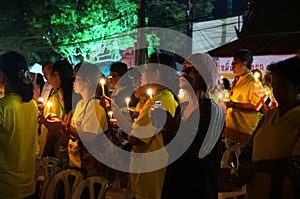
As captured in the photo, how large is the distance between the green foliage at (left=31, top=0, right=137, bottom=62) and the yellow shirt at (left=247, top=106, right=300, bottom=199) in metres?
17.7

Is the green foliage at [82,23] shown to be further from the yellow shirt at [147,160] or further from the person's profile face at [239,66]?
the yellow shirt at [147,160]

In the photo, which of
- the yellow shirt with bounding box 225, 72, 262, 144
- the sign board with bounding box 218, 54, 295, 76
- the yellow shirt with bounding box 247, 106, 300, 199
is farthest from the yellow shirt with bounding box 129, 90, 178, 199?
the sign board with bounding box 218, 54, 295, 76

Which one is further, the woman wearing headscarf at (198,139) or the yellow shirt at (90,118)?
the yellow shirt at (90,118)

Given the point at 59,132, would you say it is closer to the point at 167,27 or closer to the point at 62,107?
the point at 62,107

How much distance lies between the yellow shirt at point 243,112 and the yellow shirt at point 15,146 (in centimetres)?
294

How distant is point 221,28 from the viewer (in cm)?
1669

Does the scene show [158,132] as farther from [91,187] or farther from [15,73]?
[15,73]

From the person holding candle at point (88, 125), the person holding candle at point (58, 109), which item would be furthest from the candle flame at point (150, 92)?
the person holding candle at point (58, 109)

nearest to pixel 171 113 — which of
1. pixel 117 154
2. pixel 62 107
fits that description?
pixel 117 154

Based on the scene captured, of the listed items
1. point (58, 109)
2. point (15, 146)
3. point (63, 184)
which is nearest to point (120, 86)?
point (58, 109)

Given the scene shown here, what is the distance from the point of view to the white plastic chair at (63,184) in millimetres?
3543

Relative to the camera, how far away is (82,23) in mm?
20531

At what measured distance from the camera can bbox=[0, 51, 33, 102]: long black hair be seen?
3.28 m

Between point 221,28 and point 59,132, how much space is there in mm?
12926
